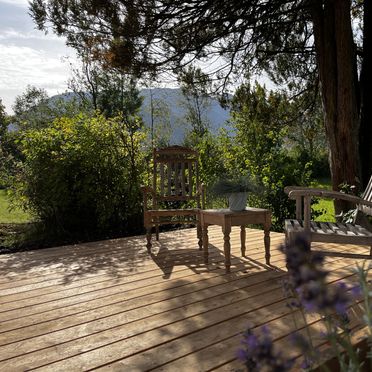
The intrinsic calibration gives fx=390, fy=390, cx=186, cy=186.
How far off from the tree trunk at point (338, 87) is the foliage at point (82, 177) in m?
2.40

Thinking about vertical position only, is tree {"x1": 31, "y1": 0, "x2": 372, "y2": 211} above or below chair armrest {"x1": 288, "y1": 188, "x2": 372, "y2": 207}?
above

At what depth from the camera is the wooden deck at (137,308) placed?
1.66m

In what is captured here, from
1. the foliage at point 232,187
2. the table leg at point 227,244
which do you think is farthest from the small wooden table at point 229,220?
the foliage at point 232,187

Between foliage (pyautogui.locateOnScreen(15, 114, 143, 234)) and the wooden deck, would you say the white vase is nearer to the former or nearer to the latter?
the wooden deck

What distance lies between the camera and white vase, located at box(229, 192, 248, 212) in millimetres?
3039

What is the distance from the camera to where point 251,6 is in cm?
443

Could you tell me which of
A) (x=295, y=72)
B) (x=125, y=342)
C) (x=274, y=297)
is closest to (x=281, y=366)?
(x=125, y=342)

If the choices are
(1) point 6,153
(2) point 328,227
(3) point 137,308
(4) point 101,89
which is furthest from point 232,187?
(4) point 101,89

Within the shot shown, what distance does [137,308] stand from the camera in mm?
2221

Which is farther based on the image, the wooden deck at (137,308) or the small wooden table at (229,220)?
the small wooden table at (229,220)

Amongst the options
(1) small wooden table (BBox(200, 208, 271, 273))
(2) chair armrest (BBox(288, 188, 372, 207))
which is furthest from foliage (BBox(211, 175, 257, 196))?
(2) chair armrest (BBox(288, 188, 372, 207))

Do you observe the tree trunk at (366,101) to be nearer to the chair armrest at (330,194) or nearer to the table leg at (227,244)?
→ the chair armrest at (330,194)

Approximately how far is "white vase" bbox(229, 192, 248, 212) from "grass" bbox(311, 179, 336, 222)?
1.35m

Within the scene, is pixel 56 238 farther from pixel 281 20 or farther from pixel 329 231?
pixel 281 20
